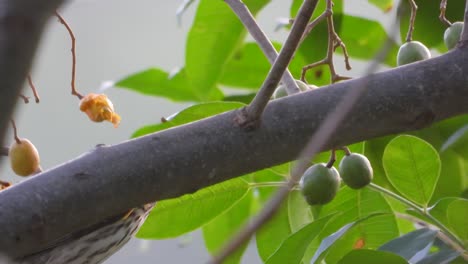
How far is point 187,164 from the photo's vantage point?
2.77ft

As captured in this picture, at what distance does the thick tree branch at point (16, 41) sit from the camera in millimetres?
327

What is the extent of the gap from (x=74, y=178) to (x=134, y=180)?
6 centimetres

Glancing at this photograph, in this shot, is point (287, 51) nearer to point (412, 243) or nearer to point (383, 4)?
point (412, 243)

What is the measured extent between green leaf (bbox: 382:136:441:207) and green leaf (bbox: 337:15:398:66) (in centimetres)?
42

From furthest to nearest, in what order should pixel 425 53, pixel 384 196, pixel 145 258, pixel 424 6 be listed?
pixel 145 258
pixel 424 6
pixel 384 196
pixel 425 53

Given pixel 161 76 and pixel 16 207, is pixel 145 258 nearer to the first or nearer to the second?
pixel 161 76

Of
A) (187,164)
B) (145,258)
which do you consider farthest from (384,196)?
(145,258)

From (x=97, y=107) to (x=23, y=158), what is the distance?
0.51 feet

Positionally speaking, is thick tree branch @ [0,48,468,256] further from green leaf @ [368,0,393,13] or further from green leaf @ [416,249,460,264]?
green leaf @ [368,0,393,13]

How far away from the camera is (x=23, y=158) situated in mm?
1191

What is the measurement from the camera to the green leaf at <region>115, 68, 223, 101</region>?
63.9 inches

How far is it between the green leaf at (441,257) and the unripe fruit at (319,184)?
5.5 inches

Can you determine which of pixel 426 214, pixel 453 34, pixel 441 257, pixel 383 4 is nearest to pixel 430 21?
pixel 383 4

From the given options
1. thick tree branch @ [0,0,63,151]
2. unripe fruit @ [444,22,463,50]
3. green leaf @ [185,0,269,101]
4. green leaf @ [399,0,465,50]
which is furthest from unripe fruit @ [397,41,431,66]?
thick tree branch @ [0,0,63,151]
